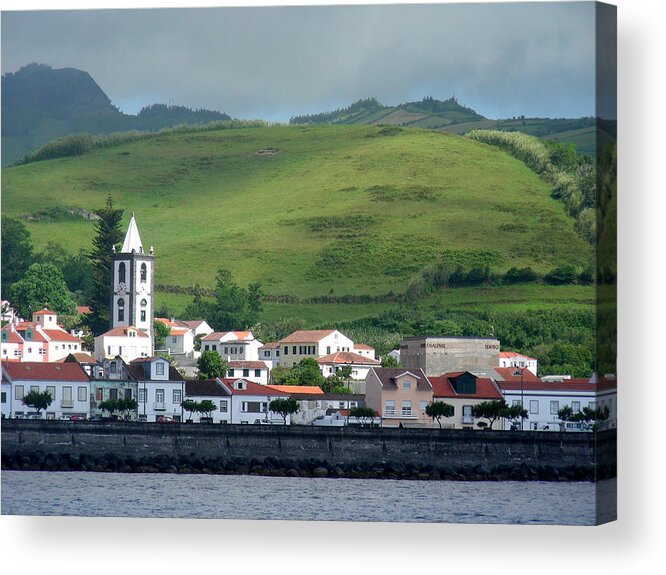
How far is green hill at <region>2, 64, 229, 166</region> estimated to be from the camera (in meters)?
35.5

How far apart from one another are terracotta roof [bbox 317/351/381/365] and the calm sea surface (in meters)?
8.05

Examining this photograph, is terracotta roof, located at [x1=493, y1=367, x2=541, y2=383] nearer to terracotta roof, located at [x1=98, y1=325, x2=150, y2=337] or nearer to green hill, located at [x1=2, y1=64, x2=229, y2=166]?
green hill, located at [x1=2, y1=64, x2=229, y2=166]

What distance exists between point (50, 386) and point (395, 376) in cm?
743

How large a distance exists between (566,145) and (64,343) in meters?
12.1

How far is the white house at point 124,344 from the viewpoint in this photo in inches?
1673

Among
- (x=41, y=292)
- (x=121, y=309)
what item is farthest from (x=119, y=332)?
(x=41, y=292)

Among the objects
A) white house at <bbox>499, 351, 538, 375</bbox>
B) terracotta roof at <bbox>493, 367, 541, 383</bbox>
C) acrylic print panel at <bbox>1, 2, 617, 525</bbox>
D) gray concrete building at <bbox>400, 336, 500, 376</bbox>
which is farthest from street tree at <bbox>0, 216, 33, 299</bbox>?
white house at <bbox>499, 351, 538, 375</bbox>

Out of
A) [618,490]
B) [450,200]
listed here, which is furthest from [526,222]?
[618,490]

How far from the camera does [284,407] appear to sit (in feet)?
134

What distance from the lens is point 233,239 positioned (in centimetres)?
4844

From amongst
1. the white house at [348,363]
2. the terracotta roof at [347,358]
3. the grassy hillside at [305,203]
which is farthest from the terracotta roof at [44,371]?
the terracotta roof at [347,358]

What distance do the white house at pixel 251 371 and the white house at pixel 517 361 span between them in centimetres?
546

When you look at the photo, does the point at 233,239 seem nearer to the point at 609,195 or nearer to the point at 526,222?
the point at 526,222

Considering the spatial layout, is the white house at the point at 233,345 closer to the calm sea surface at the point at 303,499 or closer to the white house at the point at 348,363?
the white house at the point at 348,363
